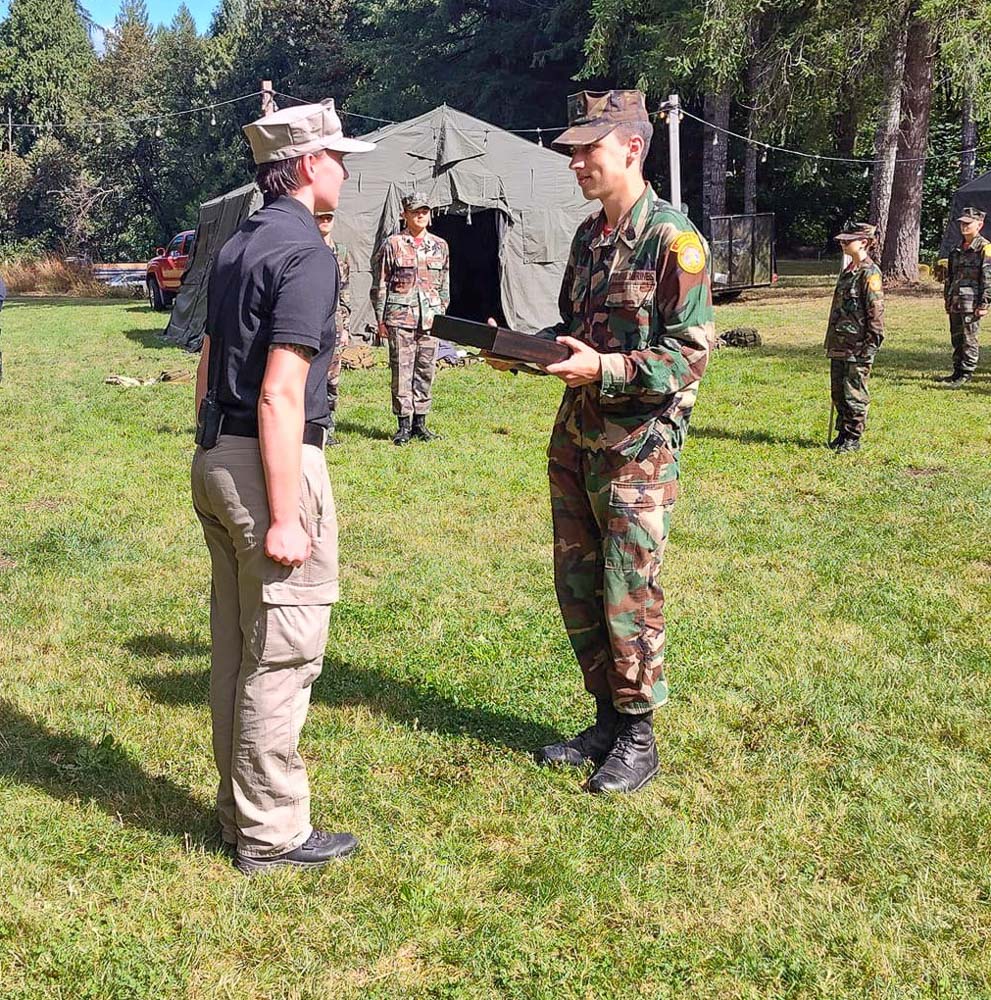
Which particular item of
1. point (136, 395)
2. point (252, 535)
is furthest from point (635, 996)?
point (136, 395)

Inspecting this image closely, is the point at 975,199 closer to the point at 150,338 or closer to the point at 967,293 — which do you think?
the point at 967,293

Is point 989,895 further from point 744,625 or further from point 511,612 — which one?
point 511,612

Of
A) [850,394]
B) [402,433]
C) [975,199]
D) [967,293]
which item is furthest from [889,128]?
[402,433]

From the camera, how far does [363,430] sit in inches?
399

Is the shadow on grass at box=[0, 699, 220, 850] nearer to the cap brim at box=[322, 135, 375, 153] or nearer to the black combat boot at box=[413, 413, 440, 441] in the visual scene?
the cap brim at box=[322, 135, 375, 153]

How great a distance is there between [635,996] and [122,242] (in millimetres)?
51825

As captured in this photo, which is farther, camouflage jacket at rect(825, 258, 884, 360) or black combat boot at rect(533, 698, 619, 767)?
camouflage jacket at rect(825, 258, 884, 360)

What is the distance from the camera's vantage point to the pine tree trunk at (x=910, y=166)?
885 inches

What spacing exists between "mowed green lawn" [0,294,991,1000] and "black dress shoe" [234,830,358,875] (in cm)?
5

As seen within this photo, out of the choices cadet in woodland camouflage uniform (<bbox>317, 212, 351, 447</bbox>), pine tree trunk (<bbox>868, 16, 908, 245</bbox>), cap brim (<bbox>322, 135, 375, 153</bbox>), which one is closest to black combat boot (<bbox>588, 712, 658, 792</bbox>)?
cadet in woodland camouflage uniform (<bbox>317, 212, 351, 447</bbox>)

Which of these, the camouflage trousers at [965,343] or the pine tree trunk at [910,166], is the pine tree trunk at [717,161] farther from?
the camouflage trousers at [965,343]

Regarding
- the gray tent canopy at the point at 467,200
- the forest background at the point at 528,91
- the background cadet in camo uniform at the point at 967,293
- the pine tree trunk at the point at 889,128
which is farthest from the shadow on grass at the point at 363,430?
the pine tree trunk at the point at 889,128

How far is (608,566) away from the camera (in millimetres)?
3576

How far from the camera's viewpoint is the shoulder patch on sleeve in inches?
131
